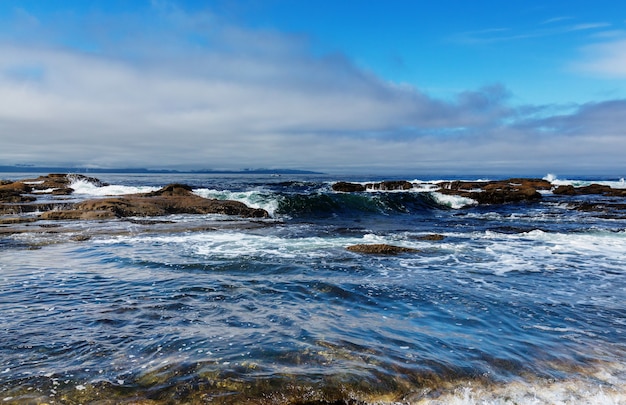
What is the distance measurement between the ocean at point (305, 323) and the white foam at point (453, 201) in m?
19.9

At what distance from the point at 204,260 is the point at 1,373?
6.50 m

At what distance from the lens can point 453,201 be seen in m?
34.4

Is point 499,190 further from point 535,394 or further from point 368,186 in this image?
point 535,394

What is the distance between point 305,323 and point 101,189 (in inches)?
1378

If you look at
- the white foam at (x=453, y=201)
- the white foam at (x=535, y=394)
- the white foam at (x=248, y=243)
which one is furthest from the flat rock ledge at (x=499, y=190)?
the white foam at (x=535, y=394)

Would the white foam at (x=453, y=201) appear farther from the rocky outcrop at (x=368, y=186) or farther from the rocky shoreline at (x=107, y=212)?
the rocky shoreline at (x=107, y=212)

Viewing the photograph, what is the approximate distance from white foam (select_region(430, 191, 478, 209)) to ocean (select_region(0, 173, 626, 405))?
65.3 ft

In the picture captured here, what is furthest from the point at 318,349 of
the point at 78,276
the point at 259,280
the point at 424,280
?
the point at 78,276

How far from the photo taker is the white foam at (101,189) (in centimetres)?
3406

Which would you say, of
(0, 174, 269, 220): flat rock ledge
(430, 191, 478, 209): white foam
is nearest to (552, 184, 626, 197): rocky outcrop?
(430, 191, 478, 209): white foam

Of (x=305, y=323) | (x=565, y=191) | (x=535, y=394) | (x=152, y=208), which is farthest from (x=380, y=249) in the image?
(x=565, y=191)

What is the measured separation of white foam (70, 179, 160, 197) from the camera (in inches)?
1341

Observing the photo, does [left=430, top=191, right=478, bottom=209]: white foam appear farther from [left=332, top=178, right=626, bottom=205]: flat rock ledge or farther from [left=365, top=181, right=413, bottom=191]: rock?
[left=365, top=181, right=413, bottom=191]: rock

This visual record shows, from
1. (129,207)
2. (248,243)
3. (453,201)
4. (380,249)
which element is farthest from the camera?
(453,201)
